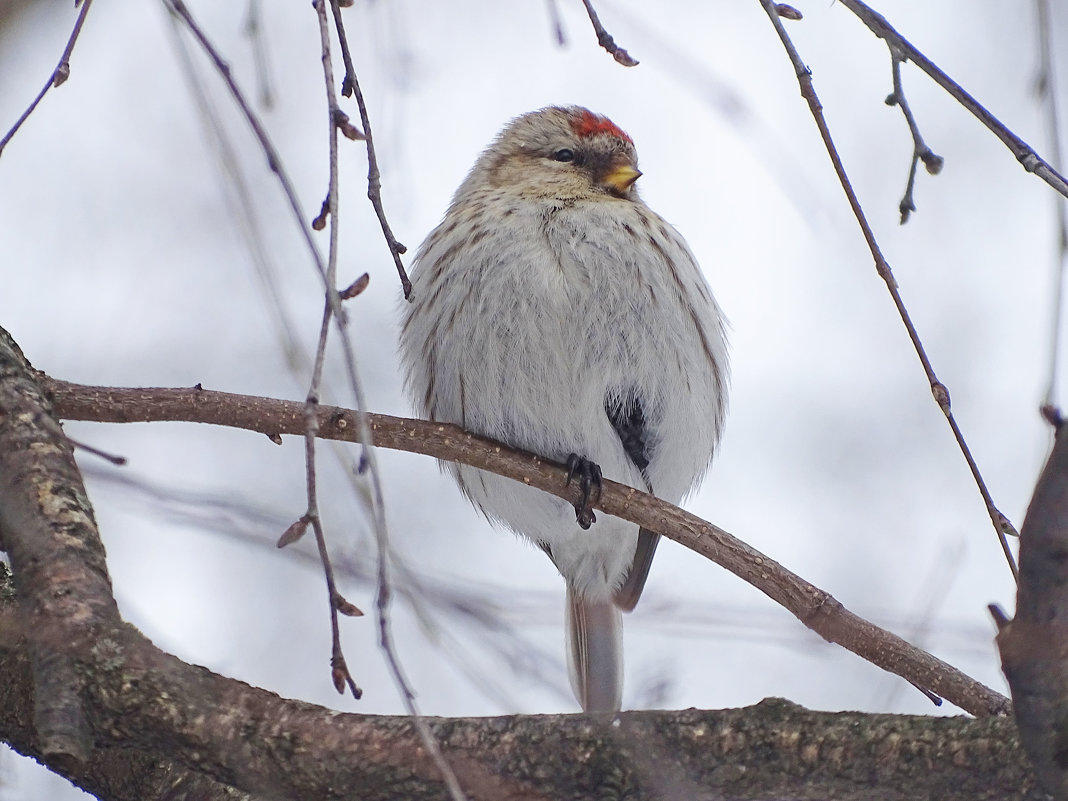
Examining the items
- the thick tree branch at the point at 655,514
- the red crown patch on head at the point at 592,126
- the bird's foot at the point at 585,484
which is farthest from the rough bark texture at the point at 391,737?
the red crown patch on head at the point at 592,126

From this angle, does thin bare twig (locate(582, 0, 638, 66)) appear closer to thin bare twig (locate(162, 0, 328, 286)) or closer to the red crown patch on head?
thin bare twig (locate(162, 0, 328, 286))

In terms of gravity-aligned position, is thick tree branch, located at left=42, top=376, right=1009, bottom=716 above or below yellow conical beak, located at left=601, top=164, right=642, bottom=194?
below

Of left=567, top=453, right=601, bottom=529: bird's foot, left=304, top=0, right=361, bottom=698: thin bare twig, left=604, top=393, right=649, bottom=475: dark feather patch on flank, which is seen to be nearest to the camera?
left=304, top=0, right=361, bottom=698: thin bare twig

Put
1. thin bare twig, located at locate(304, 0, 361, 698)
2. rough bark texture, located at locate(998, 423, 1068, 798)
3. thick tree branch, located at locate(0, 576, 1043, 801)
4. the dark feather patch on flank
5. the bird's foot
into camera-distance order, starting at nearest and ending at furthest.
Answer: rough bark texture, located at locate(998, 423, 1068, 798)
thin bare twig, located at locate(304, 0, 361, 698)
thick tree branch, located at locate(0, 576, 1043, 801)
the bird's foot
the dark feather patch on flank

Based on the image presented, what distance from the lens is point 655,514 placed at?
2965mm

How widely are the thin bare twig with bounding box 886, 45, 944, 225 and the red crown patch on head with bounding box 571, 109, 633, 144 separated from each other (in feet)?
6.65

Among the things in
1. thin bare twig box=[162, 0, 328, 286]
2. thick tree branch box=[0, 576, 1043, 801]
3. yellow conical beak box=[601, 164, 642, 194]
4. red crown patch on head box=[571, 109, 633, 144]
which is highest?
red crown patch on head box=[571, 109, 633, 144]

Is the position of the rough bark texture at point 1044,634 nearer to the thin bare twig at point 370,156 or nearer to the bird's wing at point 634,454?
the thin bare twig at point 370,156

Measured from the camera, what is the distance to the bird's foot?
3.19 meters

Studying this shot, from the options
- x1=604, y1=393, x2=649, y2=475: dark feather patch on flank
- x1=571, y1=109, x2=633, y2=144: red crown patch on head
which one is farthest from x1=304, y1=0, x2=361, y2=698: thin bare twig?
x1=571, y1=109, x2=633, y2=144: red crown patch on head

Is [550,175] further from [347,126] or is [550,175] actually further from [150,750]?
[150,750]

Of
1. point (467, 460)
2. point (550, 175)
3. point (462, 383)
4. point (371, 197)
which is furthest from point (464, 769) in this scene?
point (550, 175)

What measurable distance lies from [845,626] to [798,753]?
0.85 meters

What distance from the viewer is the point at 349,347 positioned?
168 centimetres
